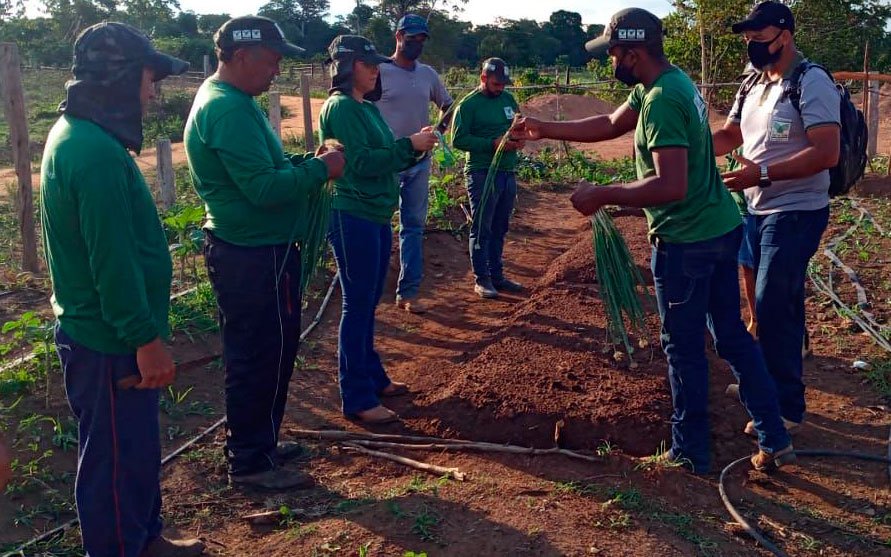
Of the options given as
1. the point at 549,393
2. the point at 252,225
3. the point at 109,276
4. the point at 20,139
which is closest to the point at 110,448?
the point at 109,276

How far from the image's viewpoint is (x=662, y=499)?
346cm

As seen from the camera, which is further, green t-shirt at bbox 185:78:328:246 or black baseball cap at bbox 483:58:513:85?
black baseball cap at bbox 483:58:513:85

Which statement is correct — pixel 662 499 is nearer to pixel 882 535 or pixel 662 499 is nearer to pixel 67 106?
pixel 882 535

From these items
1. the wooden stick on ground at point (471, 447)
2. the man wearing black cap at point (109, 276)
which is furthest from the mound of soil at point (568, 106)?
the man wearing black cap at point (109, 276)

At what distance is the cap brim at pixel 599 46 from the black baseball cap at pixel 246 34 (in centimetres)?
132

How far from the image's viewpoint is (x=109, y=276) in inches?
100

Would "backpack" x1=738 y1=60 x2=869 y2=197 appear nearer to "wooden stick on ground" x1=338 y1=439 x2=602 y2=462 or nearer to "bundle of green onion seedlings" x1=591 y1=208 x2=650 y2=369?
"bundle of green onion seedlings" x1=591 y1=208 x2=650 y2=369

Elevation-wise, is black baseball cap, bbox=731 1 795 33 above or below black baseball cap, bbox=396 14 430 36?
below

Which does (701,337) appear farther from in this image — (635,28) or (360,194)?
(360,194)

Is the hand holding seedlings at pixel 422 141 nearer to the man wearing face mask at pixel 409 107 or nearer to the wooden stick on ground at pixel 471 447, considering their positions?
the wooden stick on ground at pixel 471 447

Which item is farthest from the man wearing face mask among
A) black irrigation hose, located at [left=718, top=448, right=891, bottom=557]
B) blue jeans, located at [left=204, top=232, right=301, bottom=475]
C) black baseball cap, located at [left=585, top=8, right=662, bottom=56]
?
black irrigation hose, located at [left=718, top=448, right=891, bottom=557]

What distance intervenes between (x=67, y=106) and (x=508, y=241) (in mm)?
6783

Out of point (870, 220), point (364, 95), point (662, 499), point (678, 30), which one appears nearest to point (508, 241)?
point (870, 220)

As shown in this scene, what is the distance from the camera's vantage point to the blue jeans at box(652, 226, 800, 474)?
11.5 ft
